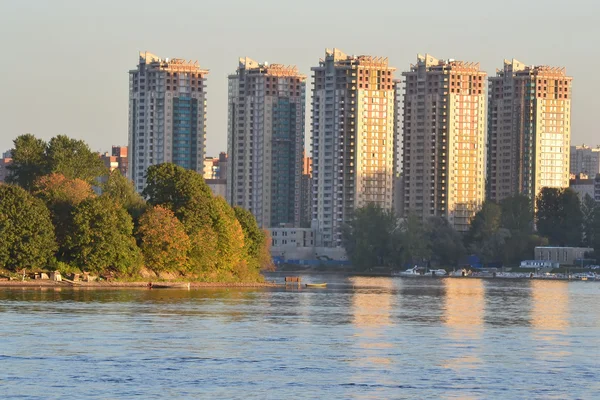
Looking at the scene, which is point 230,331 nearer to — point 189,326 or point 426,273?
point 189,326

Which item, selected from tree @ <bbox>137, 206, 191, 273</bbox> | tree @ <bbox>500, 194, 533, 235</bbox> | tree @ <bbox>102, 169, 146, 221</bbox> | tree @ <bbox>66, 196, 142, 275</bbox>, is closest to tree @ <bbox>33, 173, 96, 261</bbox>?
tree @ <bbox>66, 196, 142, 275</bbox>

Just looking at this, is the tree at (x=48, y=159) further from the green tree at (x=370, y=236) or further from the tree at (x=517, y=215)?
the tree at (x=517, y=215)

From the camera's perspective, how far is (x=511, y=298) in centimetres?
11006

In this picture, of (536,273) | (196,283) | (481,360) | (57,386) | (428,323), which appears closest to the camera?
(57,386)

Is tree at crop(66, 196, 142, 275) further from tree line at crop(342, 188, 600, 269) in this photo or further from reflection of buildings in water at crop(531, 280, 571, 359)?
tree line at crop(342, 188, 600, 269)

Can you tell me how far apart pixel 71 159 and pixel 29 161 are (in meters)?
4.12

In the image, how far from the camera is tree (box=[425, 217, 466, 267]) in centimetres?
19230

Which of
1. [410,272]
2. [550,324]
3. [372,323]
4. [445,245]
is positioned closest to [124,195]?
[372,323]

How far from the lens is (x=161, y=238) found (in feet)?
340

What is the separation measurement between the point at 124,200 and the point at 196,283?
10.9 metres

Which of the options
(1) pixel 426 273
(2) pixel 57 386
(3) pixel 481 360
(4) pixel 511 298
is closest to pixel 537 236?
(1) pixel 426 273

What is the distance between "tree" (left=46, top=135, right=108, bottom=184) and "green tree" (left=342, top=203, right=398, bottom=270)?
66186 millimetres

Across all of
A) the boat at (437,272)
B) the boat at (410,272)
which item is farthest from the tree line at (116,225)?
the boat at (437,272)

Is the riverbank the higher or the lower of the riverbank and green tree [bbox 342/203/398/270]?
the lower
